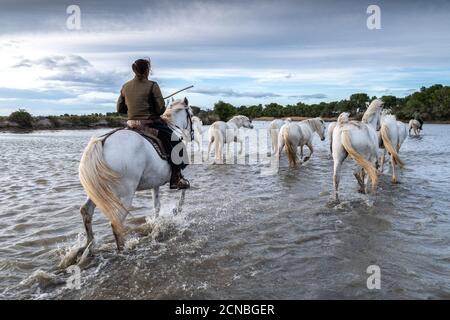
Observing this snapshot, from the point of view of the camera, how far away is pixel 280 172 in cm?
1258

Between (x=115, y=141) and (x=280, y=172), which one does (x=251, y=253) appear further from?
(x=280, y=172)

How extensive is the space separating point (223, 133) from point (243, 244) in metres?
11.3

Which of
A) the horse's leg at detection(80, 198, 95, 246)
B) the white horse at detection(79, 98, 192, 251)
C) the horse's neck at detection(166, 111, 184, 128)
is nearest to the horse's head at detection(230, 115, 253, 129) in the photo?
the horse's neck at detection(166, 111, 184, 128)

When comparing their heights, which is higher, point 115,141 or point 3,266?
point 115,141

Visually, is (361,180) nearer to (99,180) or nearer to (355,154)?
(355,154)

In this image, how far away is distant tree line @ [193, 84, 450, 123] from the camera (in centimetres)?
4747

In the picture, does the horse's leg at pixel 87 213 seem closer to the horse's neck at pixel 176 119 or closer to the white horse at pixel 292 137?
the horse's neck at pixel 176 119

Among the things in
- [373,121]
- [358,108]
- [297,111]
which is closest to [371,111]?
[373,121]

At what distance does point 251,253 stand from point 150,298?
176 centimetres

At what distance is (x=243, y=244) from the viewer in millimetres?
5469

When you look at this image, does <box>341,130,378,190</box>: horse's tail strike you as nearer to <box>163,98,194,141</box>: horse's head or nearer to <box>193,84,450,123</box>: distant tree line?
<box>163,98,194,141</box>: horse's head

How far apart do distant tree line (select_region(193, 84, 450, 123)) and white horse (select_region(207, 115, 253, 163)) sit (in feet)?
37.5

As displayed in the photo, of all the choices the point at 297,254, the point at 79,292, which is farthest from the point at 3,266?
the point at 297,254
